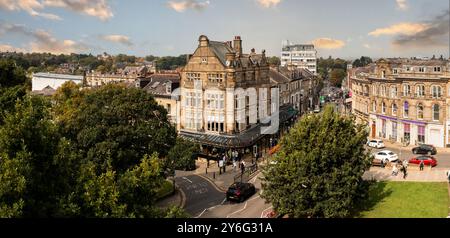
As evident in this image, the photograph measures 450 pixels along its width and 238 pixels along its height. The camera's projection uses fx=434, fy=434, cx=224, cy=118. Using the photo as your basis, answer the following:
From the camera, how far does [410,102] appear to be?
60406 mm

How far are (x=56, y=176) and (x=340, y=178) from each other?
1772cm

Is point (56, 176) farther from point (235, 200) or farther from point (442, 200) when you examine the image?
point (442, 200)

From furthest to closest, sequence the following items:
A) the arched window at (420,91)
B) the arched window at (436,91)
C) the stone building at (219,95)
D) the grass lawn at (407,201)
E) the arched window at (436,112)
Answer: the arched window at (420,91) → the stone building at (219,95) → the arched window at (436,112) → the arched window at (436,91) → the grass lawn at (407,201)

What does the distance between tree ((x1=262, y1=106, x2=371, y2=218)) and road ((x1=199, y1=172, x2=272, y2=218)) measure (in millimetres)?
4511

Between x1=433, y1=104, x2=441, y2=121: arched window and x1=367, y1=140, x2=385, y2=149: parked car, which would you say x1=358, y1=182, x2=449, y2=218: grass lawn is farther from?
x1=433, y1=104, x2=441, y2=121: arched window

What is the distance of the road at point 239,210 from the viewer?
33106mm

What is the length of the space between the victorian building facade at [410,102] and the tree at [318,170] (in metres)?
33.2

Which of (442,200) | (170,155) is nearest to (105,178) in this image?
(170,155)

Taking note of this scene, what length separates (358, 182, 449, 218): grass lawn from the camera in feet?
97.0

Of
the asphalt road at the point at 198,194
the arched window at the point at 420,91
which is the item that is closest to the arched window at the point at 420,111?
the arched window at the point at 420,91

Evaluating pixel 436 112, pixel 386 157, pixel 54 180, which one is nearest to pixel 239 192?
pixel 386 157

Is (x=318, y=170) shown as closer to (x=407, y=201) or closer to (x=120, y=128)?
(x=407, y=201)

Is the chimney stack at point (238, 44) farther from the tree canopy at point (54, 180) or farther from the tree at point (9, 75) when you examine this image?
the tree canopy at point (54, 180)
